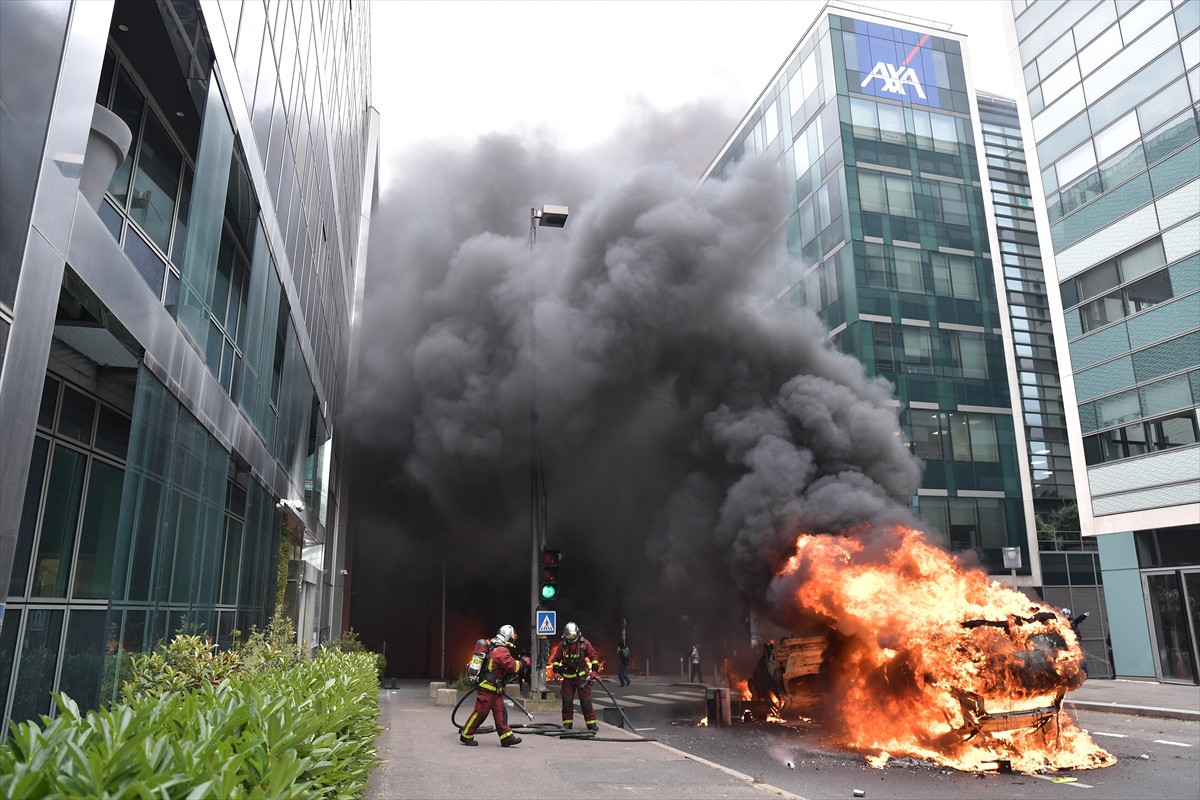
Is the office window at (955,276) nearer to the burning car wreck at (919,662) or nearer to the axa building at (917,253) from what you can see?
the axa building at (917,253)

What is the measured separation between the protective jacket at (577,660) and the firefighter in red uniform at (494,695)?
5.44 ft

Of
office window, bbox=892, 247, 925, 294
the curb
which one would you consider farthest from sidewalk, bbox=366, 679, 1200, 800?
office window, bbox=892, 247, 925, 294

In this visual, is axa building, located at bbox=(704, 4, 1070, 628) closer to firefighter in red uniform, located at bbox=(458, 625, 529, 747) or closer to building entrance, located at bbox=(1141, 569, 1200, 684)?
building entrance, located at bbox=(1141, 569, 1200, 684)

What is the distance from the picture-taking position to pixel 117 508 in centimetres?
851

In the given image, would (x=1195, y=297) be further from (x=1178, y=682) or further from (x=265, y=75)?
(x=265, y=75)

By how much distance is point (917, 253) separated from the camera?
2752 centimetres

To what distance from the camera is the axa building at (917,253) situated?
26234 mm

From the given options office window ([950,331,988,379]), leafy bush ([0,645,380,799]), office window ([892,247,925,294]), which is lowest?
leafy bush ([0,645,380,799])

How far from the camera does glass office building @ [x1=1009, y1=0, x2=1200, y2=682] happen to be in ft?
60.3

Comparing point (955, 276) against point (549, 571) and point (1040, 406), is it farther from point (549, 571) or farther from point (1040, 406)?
point (549, 571)

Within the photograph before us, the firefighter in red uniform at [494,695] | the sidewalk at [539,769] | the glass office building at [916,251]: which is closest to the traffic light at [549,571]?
the sidewalk at [539,769]

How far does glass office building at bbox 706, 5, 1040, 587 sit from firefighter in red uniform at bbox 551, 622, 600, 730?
57.4 ft

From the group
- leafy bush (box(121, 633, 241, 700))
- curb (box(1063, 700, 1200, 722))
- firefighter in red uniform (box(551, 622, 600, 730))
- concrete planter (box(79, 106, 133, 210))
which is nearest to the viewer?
concrete planter (box(79, 106, 133, 210))

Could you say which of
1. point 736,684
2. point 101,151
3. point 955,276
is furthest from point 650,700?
point 955,276
